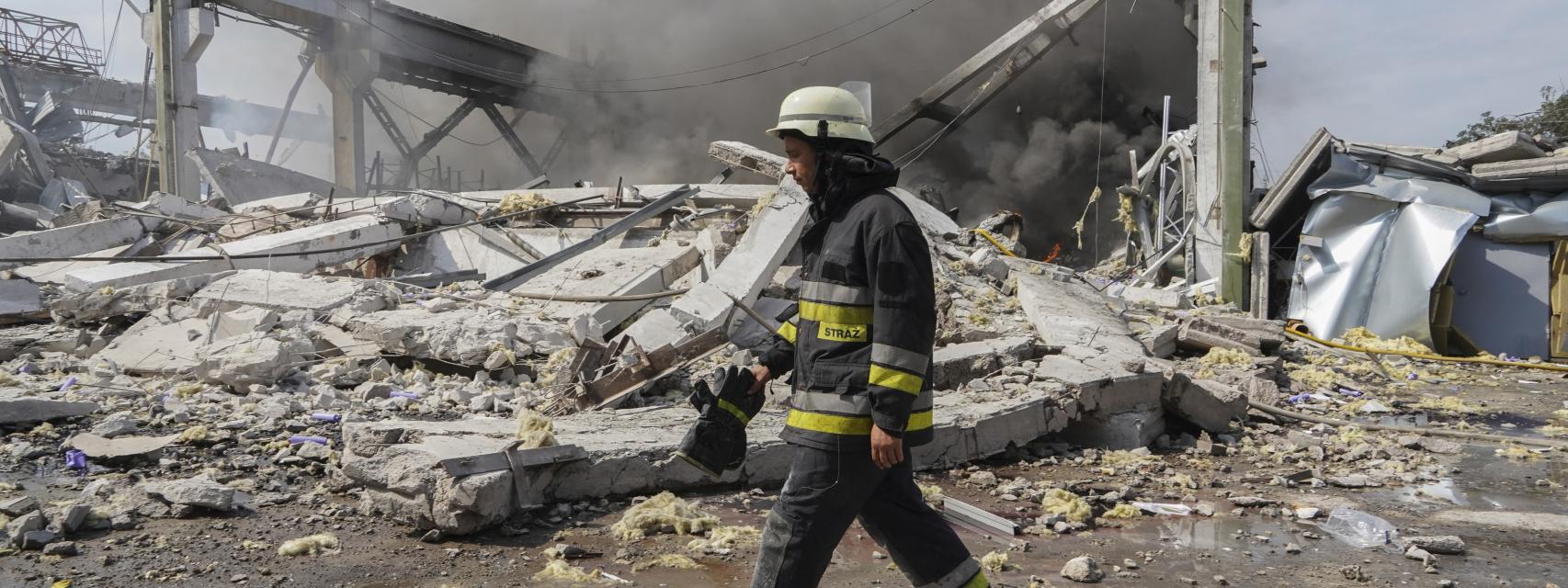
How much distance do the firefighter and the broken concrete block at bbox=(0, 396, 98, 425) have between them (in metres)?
4.07

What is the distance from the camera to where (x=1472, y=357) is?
967 centimetres

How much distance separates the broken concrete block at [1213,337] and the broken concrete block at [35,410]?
7471 mm

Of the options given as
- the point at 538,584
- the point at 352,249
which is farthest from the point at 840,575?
the point at 352,249

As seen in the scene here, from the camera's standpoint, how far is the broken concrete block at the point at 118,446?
399 centimetres

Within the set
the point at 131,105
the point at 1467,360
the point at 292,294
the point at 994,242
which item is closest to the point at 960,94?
the point at 994,242

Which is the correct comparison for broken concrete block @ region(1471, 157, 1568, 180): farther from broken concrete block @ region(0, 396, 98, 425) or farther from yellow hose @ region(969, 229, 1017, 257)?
broken concrete block @ region(0, 396, 98, 425)

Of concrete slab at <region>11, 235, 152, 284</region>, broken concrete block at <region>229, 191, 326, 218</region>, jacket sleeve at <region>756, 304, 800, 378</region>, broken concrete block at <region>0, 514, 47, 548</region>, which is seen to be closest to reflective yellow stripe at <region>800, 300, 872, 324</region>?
jacket sleeve at <region>756, 304, 800, 378</region>

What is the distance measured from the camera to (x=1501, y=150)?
10000 mm

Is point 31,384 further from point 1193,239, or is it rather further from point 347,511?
point 1193,239

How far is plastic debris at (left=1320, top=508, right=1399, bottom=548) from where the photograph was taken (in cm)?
352

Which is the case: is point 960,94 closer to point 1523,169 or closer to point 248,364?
point 1523,169

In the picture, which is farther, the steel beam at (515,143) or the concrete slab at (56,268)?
the steel beam at (515,143)

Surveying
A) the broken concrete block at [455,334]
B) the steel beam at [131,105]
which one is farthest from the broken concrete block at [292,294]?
the steel beam at [131,105]

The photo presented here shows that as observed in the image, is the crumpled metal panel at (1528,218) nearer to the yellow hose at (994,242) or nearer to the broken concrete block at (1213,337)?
the broken concrete block at (1213,337)
